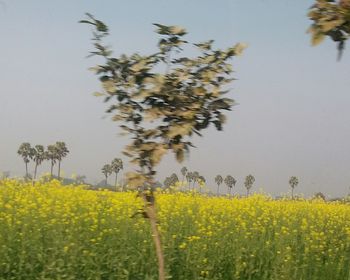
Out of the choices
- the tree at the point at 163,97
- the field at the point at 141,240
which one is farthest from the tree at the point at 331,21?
the field at the point at 141,240

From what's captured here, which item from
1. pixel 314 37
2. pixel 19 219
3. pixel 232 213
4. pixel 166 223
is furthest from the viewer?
pixel 232 213

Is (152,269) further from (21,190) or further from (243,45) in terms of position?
(243,45)

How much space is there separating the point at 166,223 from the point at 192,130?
170 inches

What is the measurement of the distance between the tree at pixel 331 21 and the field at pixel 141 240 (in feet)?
13.3

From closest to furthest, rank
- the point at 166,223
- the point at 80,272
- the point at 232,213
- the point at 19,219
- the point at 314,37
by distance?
the point at 314,37
the point at 80,272
the point at 19,219
the point at 166,223
the point at 232,213

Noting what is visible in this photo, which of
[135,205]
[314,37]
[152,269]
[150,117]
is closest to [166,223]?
[135,205]

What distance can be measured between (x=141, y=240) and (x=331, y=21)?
16.7 feet

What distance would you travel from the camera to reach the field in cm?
608

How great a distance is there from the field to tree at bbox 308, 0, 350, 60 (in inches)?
160

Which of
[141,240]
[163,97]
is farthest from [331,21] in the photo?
[141,240]

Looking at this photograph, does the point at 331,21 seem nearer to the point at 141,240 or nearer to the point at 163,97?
the point at 163,97

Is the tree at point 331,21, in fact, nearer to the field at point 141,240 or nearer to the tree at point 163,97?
the tree at point 163,97

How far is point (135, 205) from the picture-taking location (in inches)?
320

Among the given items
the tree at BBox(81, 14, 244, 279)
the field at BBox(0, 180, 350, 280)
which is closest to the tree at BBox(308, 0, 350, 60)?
the tree at BBox(81, 14, 244, 279)
